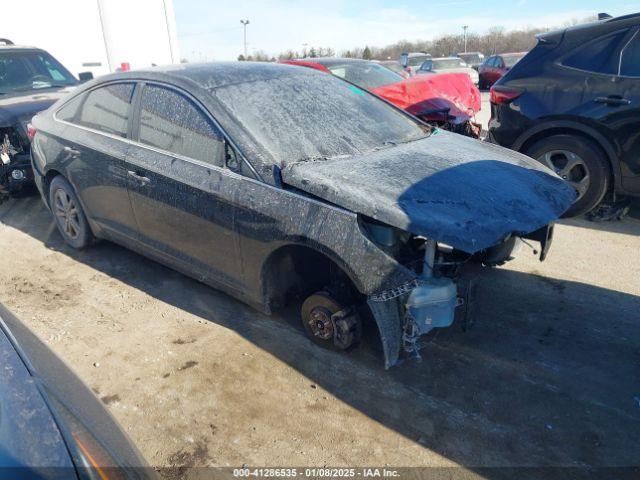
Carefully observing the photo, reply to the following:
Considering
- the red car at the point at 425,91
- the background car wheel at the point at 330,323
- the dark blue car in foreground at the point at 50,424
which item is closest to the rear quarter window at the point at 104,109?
the background car wheel at the point at 330,323

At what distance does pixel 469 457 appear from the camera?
2.29 m

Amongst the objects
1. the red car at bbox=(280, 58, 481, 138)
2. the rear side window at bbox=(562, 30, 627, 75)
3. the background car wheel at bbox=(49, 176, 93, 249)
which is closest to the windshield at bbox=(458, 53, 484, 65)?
the red car at bbox=(280, 58, 481, 138)

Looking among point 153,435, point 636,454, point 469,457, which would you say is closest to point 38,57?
point 153,435

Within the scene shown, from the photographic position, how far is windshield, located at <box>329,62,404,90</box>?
24.9 feet

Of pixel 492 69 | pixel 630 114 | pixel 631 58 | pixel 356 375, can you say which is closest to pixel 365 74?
pixel 631 58

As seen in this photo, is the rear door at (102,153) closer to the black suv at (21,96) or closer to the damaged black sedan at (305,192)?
the damaged black sedan at (305,192)

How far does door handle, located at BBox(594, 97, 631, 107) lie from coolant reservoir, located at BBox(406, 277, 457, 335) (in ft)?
10.5

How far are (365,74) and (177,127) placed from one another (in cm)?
523

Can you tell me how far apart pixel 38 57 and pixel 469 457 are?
8.10 metres

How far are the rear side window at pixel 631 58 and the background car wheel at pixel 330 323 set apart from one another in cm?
373

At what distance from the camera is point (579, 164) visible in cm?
486

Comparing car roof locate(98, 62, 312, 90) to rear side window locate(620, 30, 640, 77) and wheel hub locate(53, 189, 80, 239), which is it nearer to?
wheel hub locate(53, 189, 80, 239)

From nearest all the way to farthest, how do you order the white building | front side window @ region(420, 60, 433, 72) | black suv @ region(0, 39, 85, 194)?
black suv @ region(0, 39, 85, 194) < the white building < front side window @ region(420, 60, 433, 72)

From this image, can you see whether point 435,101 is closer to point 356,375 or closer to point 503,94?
point 503,94
